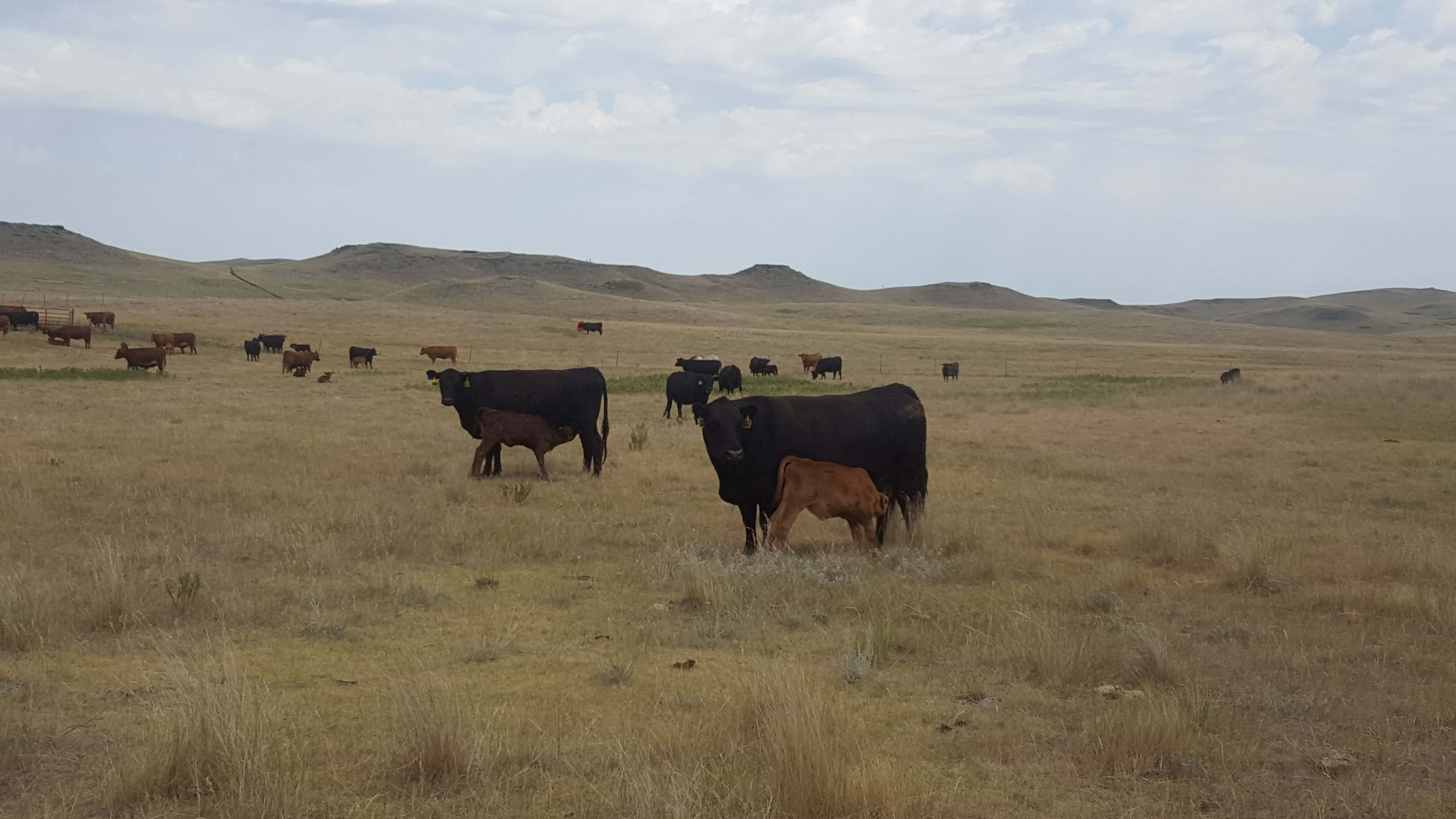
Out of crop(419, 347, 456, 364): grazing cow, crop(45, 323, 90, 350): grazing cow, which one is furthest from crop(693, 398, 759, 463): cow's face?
crop(45, 323, 90, 350): grazing cow

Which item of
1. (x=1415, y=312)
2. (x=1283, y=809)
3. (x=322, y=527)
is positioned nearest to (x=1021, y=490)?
(x=322, y=527)

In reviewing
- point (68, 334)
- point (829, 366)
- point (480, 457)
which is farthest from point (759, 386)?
point (68, 334)

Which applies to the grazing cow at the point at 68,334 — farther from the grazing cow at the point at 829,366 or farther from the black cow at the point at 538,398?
the black cow at the point at 538,398

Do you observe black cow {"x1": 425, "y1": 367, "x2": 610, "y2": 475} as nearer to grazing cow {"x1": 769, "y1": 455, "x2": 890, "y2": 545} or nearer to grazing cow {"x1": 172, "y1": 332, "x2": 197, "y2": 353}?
grazing cow {"x1": 769, "y1": 455, "x2": 890, "y2": 545}

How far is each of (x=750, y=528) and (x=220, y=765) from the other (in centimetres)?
614

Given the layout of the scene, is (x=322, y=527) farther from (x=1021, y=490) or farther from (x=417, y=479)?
(x=1021, y=490)

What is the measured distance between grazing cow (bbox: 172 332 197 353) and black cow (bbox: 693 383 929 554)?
37.2 metres

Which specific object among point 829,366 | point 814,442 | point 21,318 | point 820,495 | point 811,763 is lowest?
point 829,366

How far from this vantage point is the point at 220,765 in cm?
462

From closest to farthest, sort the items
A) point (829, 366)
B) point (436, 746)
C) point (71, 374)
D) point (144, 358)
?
point (436, 746), point (71, 374), point (144, 358), point (829, 366)

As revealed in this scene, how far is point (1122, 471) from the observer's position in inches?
675

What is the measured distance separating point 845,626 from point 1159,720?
276 centimetres

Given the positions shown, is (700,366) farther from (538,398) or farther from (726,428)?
(726,428)

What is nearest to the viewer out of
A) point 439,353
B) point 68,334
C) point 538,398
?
point 538,398
